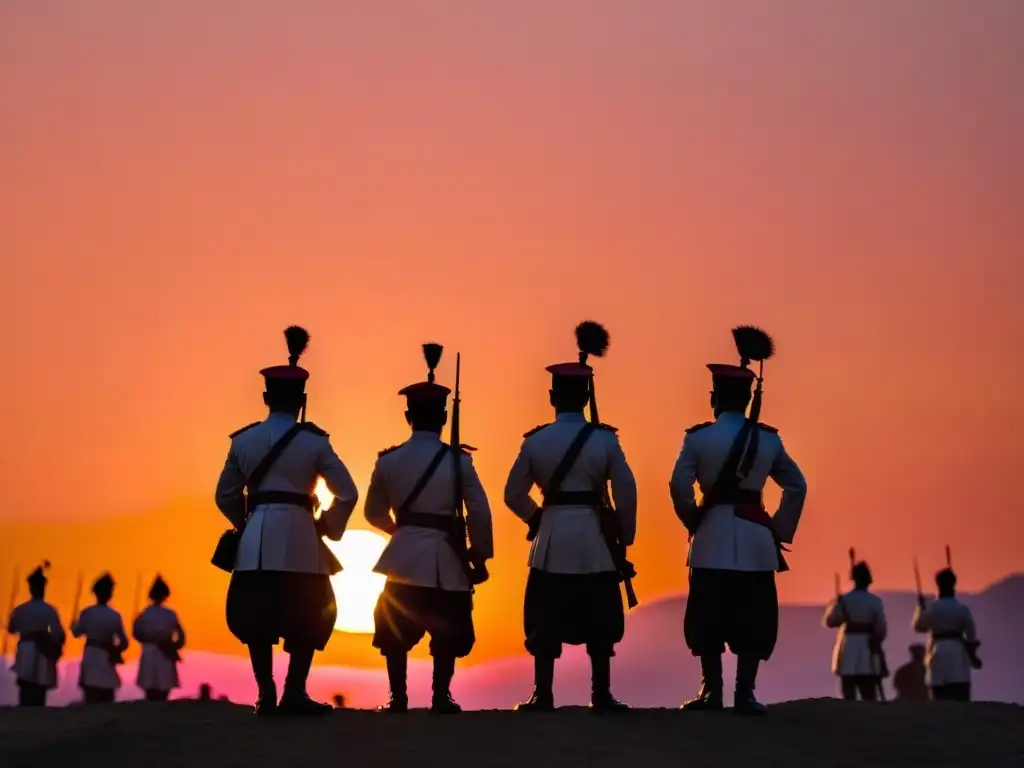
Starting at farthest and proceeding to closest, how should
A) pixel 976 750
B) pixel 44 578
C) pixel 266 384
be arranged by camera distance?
pixel 44 578 < pixel 266 384 < pixel 976 750

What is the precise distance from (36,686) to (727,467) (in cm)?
1246

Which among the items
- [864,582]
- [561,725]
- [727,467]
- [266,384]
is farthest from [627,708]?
[864,582]

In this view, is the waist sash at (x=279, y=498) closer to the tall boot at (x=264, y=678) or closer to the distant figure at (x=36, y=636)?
the tall boot at (x=264, y=678)

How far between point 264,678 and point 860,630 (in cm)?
1193

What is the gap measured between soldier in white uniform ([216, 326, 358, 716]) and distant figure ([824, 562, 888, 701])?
1112 centimetres

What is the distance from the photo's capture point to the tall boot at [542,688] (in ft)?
45.9

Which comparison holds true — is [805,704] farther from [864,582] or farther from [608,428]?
[864,582]

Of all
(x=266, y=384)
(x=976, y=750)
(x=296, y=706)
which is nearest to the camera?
(x=976, y=750)

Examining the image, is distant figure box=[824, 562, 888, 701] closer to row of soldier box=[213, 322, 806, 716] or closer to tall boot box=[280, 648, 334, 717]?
row of soldier box=[213, 322, 806, 716]

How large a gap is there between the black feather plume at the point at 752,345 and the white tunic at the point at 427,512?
241cm

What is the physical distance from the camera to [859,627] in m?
24.0

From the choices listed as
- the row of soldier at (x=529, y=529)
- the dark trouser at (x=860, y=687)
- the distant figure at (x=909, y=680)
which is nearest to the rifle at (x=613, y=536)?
the row of soldier at (x=529, y=529)

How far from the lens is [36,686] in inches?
933

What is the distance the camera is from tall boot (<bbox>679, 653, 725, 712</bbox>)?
46.4 ft
